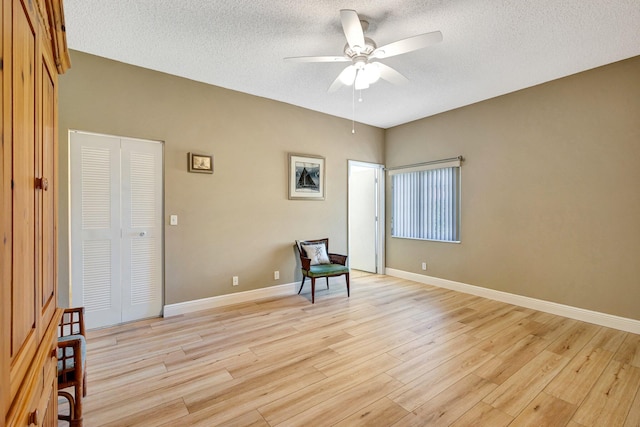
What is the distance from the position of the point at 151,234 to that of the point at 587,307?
486 centimetres

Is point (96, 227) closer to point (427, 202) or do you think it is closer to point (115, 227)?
point (115, 227)

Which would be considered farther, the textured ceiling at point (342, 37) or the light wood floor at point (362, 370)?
the textured ceiling at point (342, 37)

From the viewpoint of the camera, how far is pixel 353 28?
2088 millimetres

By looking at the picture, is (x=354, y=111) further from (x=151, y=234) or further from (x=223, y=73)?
(x=151, y=234)

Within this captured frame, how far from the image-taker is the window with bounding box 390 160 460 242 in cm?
448

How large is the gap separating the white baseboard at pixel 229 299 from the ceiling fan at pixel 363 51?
8.87 ft

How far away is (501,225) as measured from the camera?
3.95m

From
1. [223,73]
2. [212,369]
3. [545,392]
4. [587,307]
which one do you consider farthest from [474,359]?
[223,73]

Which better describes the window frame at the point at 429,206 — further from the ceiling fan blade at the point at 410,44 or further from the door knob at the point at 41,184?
the door knob at the point at 41,184

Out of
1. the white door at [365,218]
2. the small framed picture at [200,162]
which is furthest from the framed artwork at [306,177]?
the small framed picture at [200,162]

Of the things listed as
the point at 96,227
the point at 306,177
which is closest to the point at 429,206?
the point at 306,177

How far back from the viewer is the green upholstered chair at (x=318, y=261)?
397 centimetres

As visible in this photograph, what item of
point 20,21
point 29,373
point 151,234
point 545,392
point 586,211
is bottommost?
point 545,392

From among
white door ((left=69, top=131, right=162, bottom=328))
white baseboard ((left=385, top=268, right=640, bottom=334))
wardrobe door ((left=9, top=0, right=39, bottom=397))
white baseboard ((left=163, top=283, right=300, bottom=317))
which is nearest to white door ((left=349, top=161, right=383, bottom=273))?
white baseboard ((left=385, top=268, right=640, bottom=334))
